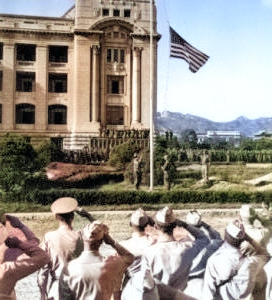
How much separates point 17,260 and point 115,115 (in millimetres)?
1142

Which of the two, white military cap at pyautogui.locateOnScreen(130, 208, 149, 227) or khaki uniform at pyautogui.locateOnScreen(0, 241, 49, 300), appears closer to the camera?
khaki uniform at pyautogui.locateOnScreen(0, 241, 49, 300)

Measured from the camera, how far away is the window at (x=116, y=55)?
12.3ft

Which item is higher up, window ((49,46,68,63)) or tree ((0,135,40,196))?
window ((49,46,68,63))

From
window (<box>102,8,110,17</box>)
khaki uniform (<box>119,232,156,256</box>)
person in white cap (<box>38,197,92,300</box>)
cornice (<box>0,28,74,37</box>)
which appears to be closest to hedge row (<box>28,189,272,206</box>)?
person in white cap (<box>38,197,92,300</box>)

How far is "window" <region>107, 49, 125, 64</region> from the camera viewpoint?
3.74 meters

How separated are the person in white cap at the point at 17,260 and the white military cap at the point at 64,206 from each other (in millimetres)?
239

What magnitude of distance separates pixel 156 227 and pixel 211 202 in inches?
24.7

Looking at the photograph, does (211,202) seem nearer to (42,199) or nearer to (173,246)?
(173,246)

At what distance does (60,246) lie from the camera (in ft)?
10.7

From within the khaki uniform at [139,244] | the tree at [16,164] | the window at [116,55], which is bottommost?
the khaki uniform at [139,244]

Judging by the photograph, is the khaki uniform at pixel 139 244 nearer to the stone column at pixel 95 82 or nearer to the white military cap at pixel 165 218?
the white military cap at pixel 165 218

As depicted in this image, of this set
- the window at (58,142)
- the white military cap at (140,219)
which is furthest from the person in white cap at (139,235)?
the window at (58,142)

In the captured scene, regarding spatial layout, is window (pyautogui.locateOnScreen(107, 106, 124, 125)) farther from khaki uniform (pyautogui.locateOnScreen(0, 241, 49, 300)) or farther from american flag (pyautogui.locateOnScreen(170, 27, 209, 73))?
khaki uniform (pyautogui.locateOnScreen(0, 241, 49, 300))

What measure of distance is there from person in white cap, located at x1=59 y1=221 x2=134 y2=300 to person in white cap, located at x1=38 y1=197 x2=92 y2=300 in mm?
167
